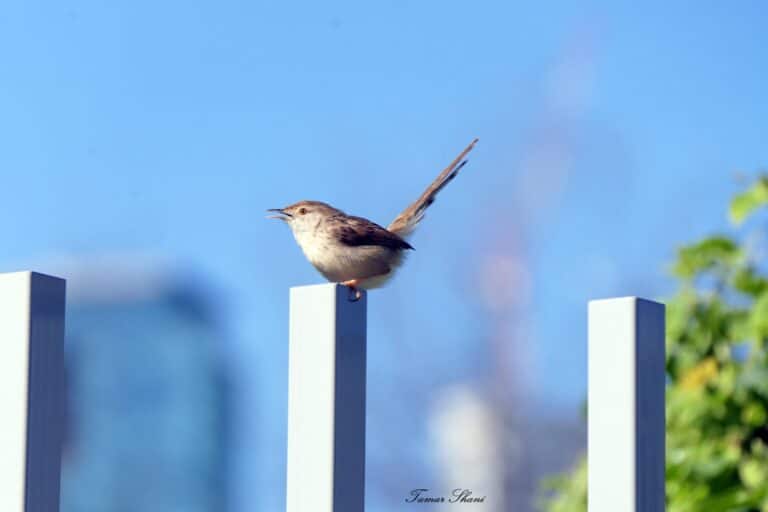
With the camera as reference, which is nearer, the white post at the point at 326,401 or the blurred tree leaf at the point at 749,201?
the white post at the point at 326,401

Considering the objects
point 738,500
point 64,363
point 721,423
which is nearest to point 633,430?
point 64,363

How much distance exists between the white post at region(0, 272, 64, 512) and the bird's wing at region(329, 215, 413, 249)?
5.06 feet

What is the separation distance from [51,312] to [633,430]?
1065mm

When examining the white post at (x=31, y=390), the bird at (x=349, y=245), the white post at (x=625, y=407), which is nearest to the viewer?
the white post at (x=31, y=390)

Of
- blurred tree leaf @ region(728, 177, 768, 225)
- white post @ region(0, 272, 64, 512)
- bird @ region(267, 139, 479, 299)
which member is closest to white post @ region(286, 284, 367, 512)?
white post @ region(0, 272, 64, 512)

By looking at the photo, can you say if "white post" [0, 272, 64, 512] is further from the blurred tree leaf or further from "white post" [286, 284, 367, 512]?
the blurred tree leaf

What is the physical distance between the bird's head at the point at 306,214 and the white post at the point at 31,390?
1652mm

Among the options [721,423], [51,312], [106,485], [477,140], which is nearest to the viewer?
[51,312]

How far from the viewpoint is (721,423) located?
4254 mm

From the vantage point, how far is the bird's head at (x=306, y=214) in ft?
13.3

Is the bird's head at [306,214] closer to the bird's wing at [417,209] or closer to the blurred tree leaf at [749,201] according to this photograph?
the bird's wing at [417,209]

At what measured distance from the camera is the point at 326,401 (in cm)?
241

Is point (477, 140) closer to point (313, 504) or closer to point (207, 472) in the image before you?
point (313, 504)

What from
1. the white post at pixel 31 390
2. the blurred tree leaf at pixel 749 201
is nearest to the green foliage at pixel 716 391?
the blurred tree leaf at pixel 749 201
